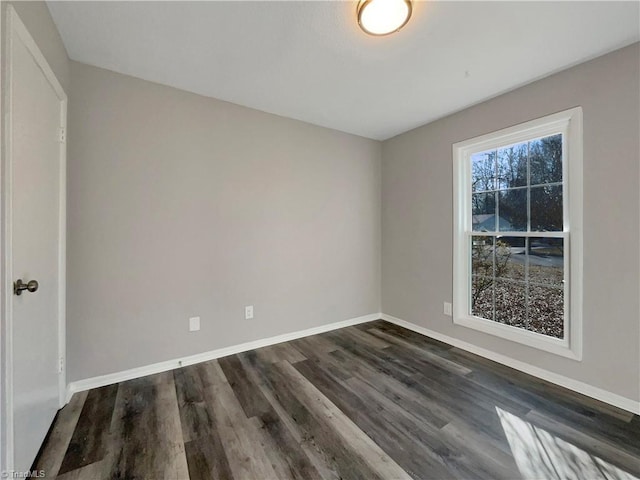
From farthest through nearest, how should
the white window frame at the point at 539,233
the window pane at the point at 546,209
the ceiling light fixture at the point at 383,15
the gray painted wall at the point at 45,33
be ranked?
the window pane at the point at 546,209
the white window frame at the point at 539,233
the ceiling light fixture at the point at 383,15
the gray painted wall at the point at 45,33

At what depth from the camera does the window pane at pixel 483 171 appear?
269cm

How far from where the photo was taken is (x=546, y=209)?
229cm

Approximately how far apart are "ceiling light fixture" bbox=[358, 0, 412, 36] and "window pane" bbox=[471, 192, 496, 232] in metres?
1.84

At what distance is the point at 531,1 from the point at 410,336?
2.93m

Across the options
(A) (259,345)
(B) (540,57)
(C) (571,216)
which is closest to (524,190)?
(C) (571,216)

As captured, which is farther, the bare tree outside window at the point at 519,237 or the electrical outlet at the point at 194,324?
the electrical outlet at the point at 194,324

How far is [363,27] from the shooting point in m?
1.64

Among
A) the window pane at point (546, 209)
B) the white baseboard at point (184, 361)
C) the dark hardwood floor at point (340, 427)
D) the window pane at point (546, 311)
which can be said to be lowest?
the dark hardwood floor at point (340, 427)

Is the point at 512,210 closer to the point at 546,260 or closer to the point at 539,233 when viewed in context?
the point at 539,233

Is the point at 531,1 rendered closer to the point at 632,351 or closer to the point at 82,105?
the point at 632,351

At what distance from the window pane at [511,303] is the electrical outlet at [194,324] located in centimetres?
284

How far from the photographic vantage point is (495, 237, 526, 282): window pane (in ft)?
8.08

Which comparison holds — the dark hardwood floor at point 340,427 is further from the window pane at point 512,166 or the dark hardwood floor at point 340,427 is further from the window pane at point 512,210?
the window pane at point 512,166

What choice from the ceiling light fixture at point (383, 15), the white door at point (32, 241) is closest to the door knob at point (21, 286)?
the white door at point (32, 241)
